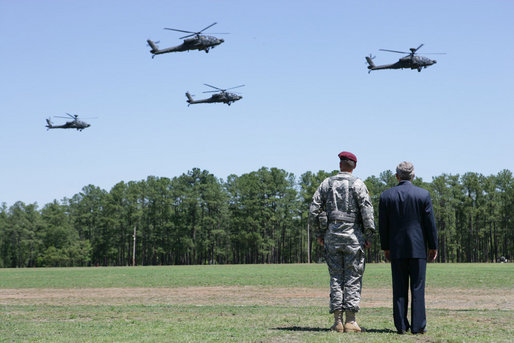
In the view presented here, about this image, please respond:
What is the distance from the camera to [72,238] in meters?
116

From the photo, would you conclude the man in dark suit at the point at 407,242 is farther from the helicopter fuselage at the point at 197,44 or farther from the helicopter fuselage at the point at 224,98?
the helicopter fuselage at the point at 224,98

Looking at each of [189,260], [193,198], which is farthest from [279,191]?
[189,260]

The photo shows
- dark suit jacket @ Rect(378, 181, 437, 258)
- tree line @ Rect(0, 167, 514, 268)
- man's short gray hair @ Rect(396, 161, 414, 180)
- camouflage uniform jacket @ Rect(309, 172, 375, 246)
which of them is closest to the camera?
dark suit jacket @ Rect(378, 181, 437, 258)

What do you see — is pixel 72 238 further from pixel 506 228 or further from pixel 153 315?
pixel 153 315

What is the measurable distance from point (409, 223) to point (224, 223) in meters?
110

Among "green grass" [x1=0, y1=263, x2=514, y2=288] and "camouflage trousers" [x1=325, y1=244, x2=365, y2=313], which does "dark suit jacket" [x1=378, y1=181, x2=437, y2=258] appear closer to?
"camouflage trousers" [x1=325, y1=244, x2=365, y2=313]

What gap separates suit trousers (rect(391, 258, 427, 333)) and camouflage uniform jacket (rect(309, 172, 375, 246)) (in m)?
0.64

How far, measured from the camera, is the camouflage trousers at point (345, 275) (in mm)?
8242

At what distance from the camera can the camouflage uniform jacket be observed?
8.32 m

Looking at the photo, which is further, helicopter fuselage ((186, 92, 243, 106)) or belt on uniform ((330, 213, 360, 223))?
helicopter fuselage ((186, 92, 243, 106))

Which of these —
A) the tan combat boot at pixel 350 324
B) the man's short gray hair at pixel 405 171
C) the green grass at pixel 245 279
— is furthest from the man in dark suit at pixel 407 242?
the green grass at pixel 245 279

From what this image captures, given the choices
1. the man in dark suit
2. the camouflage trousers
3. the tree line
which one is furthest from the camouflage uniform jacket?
Result: the tree line

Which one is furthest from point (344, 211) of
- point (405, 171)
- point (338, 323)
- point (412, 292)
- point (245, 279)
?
point (245, 279)

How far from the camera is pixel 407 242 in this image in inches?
319
